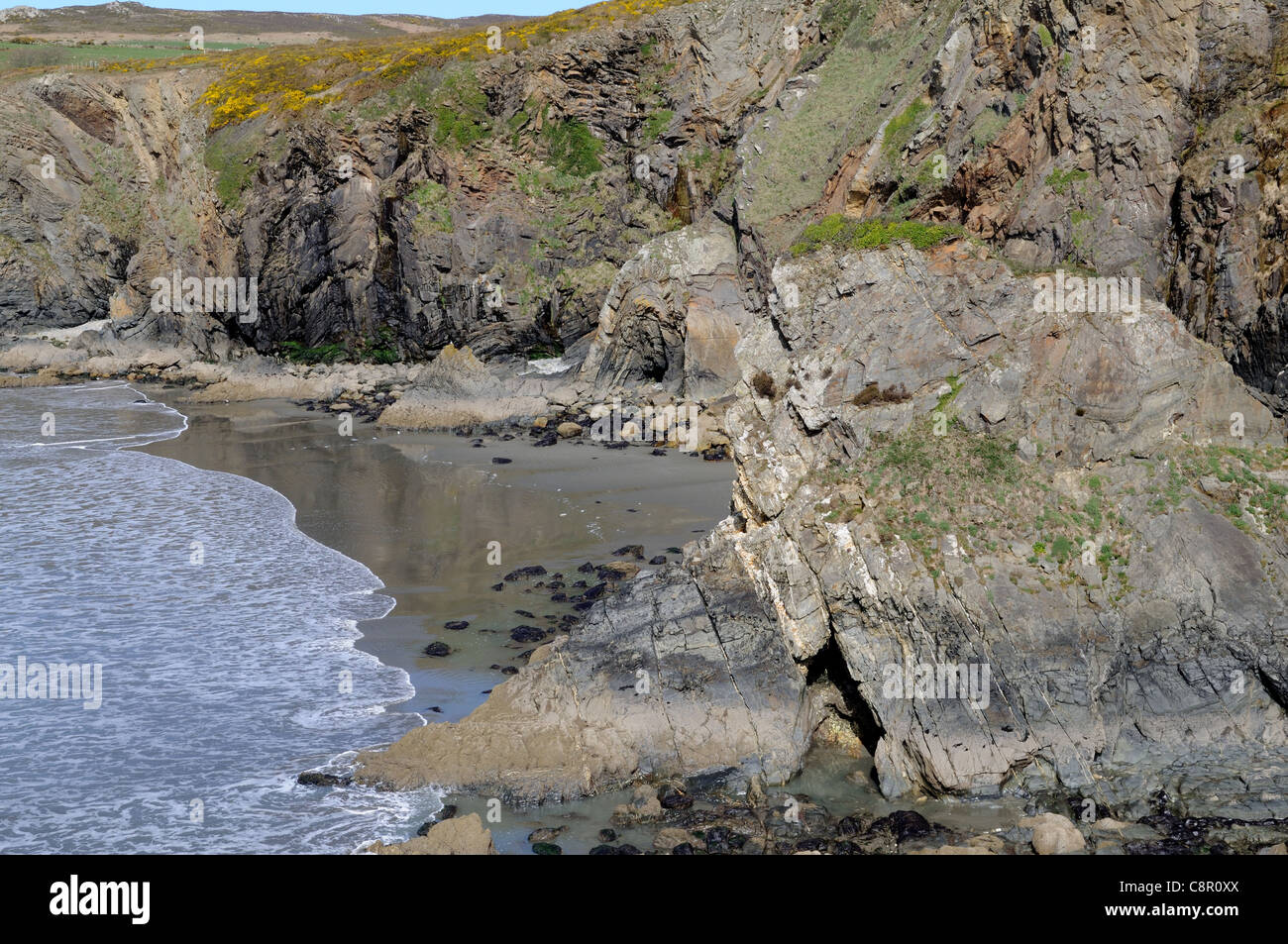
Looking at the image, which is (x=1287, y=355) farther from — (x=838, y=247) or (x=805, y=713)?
(x=805, y=713)

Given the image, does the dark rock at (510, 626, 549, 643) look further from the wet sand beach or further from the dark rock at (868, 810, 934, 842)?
the dark rock at (868, 810, 934, 842)

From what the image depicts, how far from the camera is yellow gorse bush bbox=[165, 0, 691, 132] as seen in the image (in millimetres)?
46125

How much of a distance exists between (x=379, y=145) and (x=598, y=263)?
11.6 m

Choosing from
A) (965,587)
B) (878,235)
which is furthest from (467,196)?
(965,587)

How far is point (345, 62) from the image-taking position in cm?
5100

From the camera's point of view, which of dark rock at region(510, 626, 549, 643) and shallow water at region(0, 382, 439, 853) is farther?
dark rock at region(510, 626, 549, 643)

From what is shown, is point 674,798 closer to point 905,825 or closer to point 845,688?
point 905,825

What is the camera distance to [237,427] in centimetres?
3725

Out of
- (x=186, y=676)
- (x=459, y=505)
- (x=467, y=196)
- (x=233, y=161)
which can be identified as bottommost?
(x=186, y=676)

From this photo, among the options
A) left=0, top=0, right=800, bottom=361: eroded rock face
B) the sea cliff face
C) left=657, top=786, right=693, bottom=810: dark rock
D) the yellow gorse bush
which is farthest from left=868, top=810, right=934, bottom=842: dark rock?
the yellow gorse bush

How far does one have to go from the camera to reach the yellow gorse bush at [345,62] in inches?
1816

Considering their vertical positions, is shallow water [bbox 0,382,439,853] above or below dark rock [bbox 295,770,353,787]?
below

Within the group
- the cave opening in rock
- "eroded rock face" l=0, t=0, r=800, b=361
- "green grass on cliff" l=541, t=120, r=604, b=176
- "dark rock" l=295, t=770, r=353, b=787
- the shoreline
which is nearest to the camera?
"dark rock" l=295, t=770, r=353, b=787

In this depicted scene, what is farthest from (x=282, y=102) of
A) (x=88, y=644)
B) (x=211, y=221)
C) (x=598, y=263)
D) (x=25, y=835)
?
(x=25, y=835)
